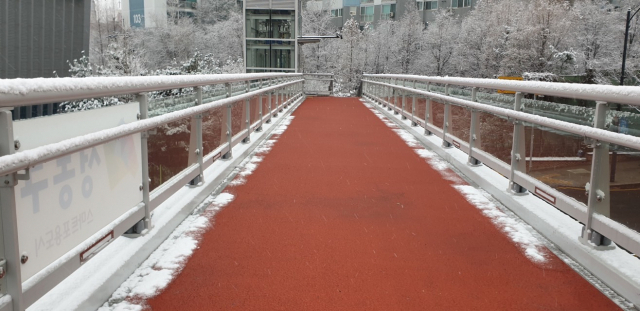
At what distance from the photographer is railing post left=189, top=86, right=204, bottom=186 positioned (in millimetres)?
4707

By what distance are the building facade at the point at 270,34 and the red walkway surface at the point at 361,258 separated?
32.8 m

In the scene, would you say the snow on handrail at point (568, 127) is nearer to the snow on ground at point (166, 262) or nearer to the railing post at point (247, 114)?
the snow on ground at point (166, 262)

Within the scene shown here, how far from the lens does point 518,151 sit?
465 cm

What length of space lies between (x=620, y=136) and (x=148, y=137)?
2.66 meters

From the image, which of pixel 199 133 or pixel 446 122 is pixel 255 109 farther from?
pixel 199 133

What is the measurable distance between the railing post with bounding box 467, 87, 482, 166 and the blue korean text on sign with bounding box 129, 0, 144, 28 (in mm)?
90805

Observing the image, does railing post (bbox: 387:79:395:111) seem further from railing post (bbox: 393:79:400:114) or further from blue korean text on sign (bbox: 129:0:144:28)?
blue korean text on sign (bbox: 129:0:144:28)

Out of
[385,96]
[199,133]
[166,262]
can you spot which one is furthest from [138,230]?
[385,96]

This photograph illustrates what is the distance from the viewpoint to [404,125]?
37.0 ft

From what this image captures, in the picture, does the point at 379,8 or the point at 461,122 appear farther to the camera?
the point at 379,8

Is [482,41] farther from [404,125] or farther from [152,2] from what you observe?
[152,2]

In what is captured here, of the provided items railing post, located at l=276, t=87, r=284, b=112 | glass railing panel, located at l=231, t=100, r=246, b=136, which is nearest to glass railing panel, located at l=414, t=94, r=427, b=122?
glass railing panel, located at l=231, t=100, r=246, b=136

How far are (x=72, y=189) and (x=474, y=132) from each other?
4.64 metres

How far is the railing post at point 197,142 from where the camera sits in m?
4.71
